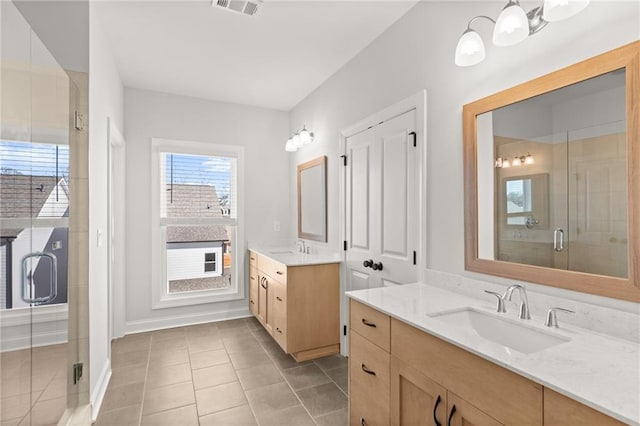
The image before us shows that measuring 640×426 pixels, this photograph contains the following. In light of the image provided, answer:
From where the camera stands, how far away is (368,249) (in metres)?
A: 2.73

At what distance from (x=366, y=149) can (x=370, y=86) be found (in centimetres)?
52

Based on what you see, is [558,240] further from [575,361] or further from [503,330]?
[575,361]

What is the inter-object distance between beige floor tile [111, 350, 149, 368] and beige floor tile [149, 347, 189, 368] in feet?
0.21

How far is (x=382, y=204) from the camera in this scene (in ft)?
8.39

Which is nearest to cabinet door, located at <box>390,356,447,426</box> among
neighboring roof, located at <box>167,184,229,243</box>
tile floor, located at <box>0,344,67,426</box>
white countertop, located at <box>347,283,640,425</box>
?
white countertop, located at <box>347,283,640,425</box>

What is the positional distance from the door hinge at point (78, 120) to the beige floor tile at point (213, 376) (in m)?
1.99

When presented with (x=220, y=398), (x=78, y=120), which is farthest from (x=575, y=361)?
(x=78, y=120)

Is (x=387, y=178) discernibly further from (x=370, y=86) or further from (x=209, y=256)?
(x=209, y=256)

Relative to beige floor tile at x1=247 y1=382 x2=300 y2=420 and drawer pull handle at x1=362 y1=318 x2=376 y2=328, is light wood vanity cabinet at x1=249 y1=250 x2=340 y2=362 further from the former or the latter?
drawer pull handle at x1=362 y1=318 x2=376 y2=328

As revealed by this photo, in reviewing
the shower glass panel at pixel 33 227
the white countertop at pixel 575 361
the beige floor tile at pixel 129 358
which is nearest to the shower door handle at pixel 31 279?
the shower glass panel at pixel 33 227

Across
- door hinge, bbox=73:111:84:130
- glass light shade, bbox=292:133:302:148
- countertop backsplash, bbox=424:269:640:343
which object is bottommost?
countertop backsplash, bbox=424:269:640:343

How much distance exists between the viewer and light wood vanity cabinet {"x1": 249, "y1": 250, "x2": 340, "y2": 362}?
2818mm

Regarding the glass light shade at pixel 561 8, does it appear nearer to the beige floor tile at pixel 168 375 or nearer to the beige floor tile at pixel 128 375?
the beige floor tile at pixel 168 375

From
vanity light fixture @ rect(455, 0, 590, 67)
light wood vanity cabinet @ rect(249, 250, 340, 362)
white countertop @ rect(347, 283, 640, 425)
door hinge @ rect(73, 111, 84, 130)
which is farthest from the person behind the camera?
light wood vanity cabinet @ rect(249, 250, 340, 362)
